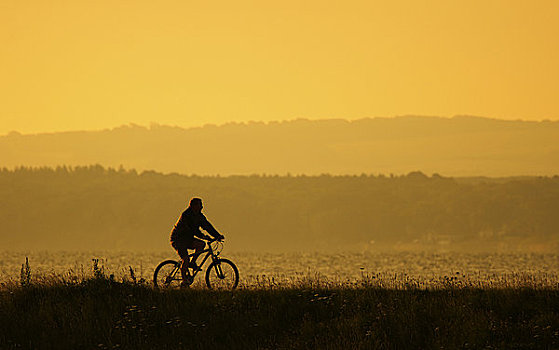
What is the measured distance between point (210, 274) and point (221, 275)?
0.46 m

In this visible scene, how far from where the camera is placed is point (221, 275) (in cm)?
2328

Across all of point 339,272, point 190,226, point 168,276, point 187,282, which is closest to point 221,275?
point 187,282

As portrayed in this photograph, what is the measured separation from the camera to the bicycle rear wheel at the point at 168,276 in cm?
2283

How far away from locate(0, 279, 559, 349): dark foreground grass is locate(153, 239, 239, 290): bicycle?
123cm

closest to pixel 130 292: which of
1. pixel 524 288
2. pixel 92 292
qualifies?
pixel 92 292

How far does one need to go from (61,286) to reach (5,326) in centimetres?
232

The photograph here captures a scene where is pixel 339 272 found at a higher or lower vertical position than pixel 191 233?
higher

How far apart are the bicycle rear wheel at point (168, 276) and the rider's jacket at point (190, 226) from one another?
2.46 ft

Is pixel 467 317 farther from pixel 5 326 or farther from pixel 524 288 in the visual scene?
pixel 5 326

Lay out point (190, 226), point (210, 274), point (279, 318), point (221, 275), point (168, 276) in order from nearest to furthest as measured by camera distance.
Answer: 1. point (279, 318)
2. point (190, 226)
3. point (168, 276)
4. point (221, 275)
5. point (210, 274)

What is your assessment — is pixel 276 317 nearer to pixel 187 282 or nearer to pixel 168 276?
pixel 187 282

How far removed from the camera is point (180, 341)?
18922 millimetres

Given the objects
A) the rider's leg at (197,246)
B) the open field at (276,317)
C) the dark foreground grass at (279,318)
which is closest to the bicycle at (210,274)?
the rider's leg at (197,246)

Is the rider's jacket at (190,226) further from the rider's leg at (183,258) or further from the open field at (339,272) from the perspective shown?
the open field at (339,272)
